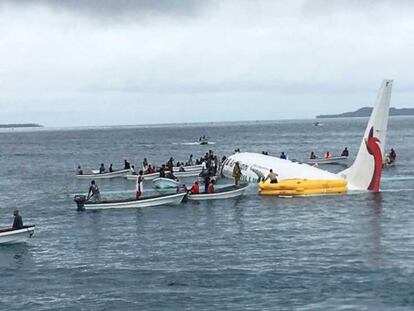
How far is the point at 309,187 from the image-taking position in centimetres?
5741

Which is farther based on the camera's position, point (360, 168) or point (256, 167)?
point (256, 167)

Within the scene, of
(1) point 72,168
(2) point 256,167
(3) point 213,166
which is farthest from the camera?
(1) point 72,168

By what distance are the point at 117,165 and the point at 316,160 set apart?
107 feet

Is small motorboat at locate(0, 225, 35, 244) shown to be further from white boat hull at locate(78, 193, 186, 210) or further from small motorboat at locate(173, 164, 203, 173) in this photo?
small motorboat at locate(173, 164, 203, 173)

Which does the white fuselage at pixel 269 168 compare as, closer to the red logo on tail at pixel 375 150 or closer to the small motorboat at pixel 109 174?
the red logo on tail at pixel 375 150

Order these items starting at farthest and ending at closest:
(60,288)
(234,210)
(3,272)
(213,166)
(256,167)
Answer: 1. (213,166)
2. (256,167)
3. (234,210)
4. (3,272)
5. (60,288)

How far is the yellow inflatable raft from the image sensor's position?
57.3 meters

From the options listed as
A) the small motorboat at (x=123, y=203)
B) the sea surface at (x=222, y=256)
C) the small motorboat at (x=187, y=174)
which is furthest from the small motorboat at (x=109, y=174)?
the small motorboat at (x=123, y=203)

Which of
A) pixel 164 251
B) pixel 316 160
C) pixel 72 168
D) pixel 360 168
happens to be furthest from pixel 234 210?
pixel 72 168

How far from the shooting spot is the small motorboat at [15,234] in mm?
41312

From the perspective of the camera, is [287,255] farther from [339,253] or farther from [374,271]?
[374,271]

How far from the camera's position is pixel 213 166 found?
7556 cm

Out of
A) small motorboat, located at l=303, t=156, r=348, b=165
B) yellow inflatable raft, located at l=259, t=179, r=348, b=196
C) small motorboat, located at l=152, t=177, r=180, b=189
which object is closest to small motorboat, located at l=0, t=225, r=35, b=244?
yellow inflatable raft, located at l=259, t=179, r=348, b=196

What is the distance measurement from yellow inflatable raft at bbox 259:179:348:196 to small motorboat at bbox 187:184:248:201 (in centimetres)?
269
